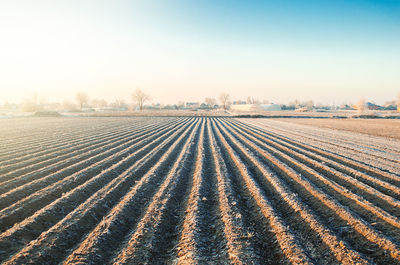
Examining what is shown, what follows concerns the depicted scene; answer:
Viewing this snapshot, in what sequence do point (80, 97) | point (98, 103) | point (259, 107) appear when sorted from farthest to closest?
point (98, 103) < point (80, 97) < point (259, 107)

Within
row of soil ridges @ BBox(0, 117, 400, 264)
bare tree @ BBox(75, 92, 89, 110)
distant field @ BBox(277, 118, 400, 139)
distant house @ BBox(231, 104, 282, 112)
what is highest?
bare tree @ BBox(75, 92, 89, 110)

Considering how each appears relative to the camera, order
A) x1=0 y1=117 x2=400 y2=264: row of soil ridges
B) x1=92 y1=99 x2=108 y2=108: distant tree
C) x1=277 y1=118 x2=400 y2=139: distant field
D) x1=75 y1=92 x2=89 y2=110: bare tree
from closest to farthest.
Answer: x1=0 y1=117 x2=400 y2=264: row of soil ridges, x1=277 y1=118 x2=400 y2=139: distant field, x1=75 y1=92 x2=89 y2=110: bare tree, x1=92 y1=99 x2=108 y2=108: distant tree

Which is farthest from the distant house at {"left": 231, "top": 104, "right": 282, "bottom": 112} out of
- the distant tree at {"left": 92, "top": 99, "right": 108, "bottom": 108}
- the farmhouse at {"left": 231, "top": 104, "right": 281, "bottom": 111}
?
the distant tree at {"left": 92, "top": 99, "right": 108, "bottom": 108}

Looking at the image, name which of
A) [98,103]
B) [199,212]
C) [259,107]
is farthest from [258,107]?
[98,103]

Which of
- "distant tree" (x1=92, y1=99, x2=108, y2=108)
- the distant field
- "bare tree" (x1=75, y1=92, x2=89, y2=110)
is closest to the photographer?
the distant field

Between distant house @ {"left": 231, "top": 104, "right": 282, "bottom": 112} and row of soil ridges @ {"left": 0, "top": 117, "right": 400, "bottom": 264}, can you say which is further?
distant house @ {"left": 231, "top": 104, "right": 282, "bottom": 112}

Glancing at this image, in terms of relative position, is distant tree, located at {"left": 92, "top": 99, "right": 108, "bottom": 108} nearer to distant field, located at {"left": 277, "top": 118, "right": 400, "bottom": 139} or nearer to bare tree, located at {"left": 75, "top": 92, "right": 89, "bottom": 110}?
bare tree, located at {"left": 75, "top": 92, "right": 89, "bottom": 110}

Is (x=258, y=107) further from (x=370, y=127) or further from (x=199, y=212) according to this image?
(x=199, y=212)

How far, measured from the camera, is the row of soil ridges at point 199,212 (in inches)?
145

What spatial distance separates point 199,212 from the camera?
17.0 feet

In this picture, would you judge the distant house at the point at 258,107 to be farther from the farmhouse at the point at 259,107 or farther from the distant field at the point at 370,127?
the distant field at the point at 370,127

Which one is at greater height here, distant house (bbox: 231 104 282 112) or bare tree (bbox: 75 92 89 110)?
bare tree (bbox: 75 92 89 110)

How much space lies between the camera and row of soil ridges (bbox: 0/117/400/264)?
369 centimetres

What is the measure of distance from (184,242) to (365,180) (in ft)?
22.3
